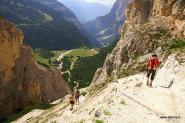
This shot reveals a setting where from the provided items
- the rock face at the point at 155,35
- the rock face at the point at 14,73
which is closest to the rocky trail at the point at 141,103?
the rock face at the point at 155,35

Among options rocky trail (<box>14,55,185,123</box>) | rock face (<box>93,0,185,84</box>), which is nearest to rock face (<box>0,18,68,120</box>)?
rock face (<box>93,0,185,84</box>)

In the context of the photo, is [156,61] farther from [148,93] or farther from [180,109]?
[180,109]

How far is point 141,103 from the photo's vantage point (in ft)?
109

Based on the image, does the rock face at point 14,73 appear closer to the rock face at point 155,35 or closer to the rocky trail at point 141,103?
the rock face at point 155,35

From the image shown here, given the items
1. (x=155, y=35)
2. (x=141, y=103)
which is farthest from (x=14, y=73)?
(x=141, y=103)

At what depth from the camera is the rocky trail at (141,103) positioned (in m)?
31.4

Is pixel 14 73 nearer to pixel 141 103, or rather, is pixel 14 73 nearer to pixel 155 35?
pixel 155 35

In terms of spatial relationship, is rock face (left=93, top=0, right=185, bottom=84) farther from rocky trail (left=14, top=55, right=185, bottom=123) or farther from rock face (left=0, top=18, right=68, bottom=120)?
rock face (left=0, top=18, right=68, bottom=120)

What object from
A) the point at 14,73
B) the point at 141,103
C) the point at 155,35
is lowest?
the point at 141,103


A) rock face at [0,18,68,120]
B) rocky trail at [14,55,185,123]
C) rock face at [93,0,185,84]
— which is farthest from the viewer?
rock face at [0,18,68,120]

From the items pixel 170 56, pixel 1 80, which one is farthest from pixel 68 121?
pixel 1 80

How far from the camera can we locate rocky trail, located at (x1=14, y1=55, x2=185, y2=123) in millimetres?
31422

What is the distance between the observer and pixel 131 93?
3531cm

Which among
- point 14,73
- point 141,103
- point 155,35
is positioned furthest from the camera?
point 14,73
